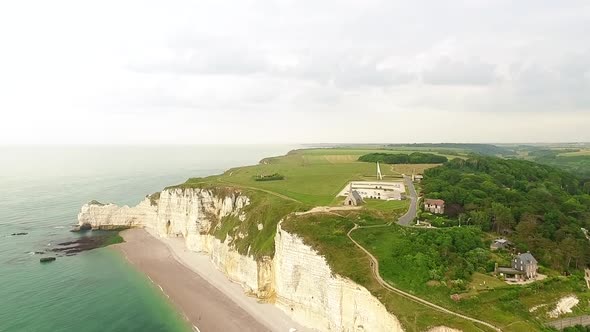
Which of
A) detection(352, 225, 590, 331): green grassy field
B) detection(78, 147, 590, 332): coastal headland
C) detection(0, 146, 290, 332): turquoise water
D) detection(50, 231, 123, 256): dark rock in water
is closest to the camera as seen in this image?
detection(352, 225, 590, 331): green grassy field

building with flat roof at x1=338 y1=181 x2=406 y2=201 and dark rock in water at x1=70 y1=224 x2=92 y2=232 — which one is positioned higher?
building with flat roof at x1=338 y1=181 x2=406 y2=201

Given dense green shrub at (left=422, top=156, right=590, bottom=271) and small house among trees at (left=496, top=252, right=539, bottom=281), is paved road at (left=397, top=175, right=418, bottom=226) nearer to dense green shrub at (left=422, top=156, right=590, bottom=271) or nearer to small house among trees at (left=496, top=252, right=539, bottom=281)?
dense green shrub at (left=422, top=156, right=590, bottom=271)

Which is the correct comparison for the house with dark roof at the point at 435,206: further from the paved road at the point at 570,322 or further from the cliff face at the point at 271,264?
the cliff face at the point at 271,264

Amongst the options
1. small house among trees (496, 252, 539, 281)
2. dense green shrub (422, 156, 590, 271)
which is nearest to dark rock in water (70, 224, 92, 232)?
dense green shrub (422, 156, 590, 271)

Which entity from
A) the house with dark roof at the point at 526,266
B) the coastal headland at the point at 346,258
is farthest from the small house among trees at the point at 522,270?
the coastal headland at the point at 346,258

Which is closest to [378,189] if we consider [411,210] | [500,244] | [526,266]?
[411,210]

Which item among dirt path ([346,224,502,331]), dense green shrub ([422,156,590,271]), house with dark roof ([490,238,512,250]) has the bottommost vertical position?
dirt path ([346,224,502,331])

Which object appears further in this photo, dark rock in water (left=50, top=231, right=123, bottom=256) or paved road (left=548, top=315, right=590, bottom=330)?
dark rock in water (left=50, top=231, right=123, bottom=256)
